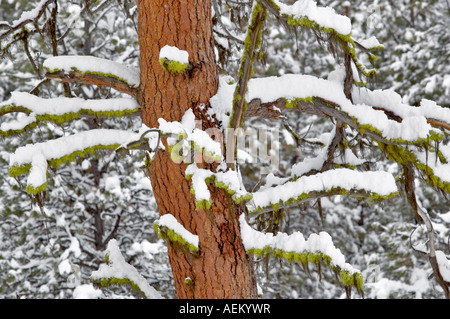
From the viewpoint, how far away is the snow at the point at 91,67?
330cm

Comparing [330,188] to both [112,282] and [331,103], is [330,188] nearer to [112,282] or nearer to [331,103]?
[331,103]

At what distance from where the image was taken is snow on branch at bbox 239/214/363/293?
2990mm

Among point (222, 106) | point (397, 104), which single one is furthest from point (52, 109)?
point (397, 104)

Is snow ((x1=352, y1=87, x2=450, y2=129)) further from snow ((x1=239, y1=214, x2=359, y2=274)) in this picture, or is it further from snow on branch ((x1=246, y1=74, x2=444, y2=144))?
snow ((x1=239, y1=214, x2=359, y2=274))

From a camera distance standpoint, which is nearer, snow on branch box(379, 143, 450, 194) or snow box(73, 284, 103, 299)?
snow on branch box(379, 143, 450, 194)

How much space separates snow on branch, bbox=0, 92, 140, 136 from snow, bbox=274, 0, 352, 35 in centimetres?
138

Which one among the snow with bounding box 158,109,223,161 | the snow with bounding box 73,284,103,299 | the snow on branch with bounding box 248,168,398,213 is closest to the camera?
the snow with bounding box 158,109,223,161

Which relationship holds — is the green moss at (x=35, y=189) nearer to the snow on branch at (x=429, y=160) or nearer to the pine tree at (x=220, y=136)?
the pine tree at (x=220, y=136)

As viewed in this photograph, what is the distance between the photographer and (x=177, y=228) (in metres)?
3.10

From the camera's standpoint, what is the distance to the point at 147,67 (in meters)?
3.40

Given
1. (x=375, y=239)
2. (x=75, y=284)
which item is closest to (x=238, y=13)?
(x=75, y=284)

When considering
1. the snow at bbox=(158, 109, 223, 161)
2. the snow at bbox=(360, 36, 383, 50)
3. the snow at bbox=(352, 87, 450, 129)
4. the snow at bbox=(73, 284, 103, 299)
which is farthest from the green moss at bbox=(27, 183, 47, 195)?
the snow at bbox=(73, 284, 103, 299)

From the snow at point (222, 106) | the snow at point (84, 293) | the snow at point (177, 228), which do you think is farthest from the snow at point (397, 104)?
the snow at point (84, 293)
